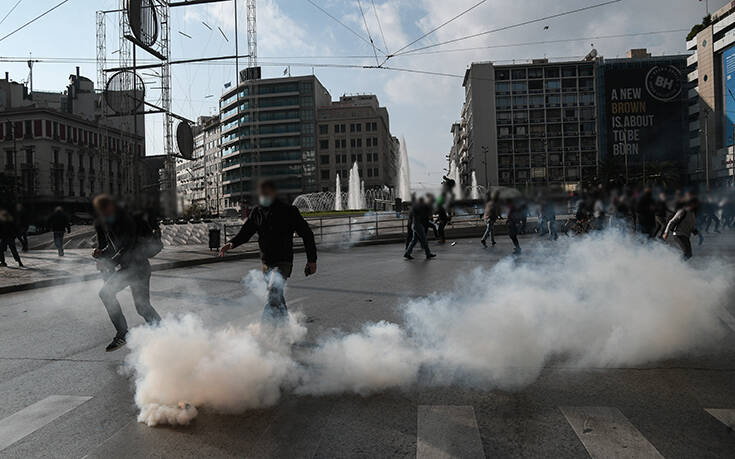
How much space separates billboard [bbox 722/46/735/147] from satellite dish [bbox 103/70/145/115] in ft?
11.3

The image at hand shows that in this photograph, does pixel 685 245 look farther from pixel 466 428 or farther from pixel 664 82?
pixel 466 428

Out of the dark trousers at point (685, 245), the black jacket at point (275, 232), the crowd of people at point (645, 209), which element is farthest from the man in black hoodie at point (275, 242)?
the dark trousers at point (685, 245)

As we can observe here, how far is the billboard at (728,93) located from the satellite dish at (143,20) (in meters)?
3.42

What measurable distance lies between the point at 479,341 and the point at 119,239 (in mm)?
3307

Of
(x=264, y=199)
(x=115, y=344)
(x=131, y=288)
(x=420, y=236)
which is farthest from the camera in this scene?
(x=420, y=236)

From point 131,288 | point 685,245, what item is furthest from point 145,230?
point 685,245

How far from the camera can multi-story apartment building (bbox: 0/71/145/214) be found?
90.4 inches

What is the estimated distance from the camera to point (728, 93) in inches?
127

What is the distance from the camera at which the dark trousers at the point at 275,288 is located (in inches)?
194

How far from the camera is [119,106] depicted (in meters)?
2.88

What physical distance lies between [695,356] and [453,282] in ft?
15.9

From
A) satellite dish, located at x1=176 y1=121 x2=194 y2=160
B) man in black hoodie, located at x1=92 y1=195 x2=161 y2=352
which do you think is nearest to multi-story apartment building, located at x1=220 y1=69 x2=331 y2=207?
satellite dish, located at x1=176 y1=121 x2=194 y2=160

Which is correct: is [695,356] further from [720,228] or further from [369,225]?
[369,225]

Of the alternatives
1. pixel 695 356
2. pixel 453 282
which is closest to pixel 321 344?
pixel 695 356
